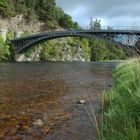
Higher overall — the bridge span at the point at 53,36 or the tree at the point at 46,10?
the tree at the point at 46,10

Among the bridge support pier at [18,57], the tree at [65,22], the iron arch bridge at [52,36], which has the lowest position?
the bridge support pier at [18,57]

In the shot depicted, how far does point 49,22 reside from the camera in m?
122

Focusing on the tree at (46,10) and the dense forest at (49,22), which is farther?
the tree at (46,10)

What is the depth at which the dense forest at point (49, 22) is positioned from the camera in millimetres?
99000

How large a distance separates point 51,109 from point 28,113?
137 cm

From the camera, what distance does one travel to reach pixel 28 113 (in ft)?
45.8

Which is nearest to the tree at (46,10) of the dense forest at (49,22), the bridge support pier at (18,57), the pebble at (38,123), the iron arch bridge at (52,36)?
the dense forest at (49,22)

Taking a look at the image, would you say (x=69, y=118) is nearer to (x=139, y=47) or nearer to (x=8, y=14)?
(x=139, y=47)

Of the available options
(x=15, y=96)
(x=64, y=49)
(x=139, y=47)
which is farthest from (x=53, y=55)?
(x=139, y=47)

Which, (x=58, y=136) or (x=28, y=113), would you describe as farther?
(x=28, y=113)

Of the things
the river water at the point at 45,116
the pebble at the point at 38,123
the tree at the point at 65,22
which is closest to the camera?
the river water at the point at 45,116

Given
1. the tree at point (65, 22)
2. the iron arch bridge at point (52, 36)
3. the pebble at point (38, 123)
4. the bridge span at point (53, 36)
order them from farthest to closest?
the tree at point (65, 22) → the iron arch bridge at point (52, 36) → the bridge span at point (53, 36) → the pebble at point (38, 123)

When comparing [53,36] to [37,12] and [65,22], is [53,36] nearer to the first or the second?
[37,12]

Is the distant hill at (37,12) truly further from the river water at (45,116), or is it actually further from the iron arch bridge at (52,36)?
the river water at (45,116)
